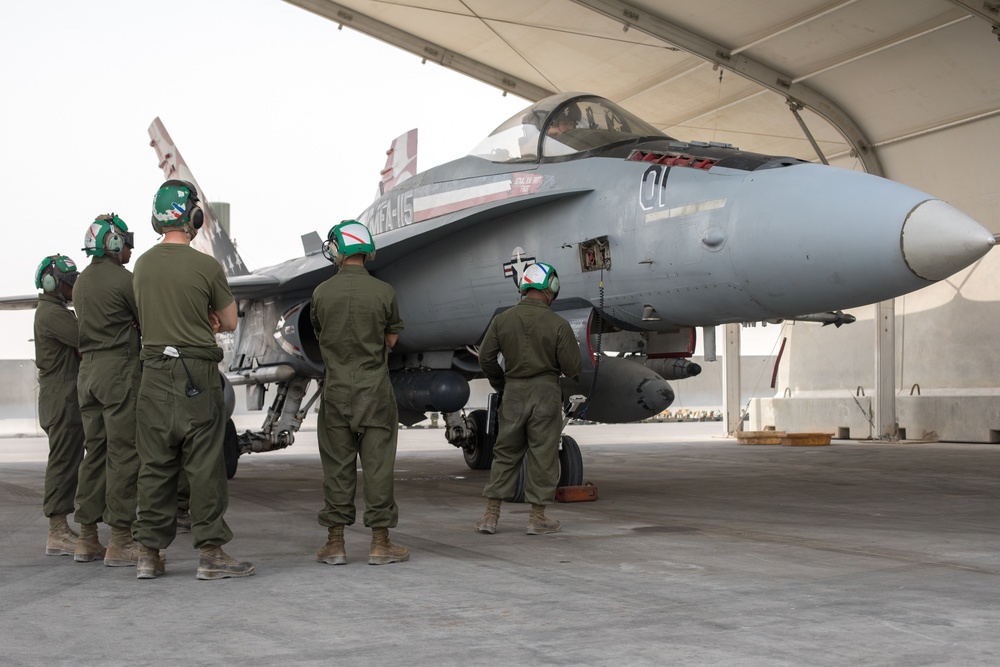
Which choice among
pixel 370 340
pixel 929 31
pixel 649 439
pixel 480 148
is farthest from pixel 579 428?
pixel 370 340

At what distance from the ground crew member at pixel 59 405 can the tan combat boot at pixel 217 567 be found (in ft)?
4.31

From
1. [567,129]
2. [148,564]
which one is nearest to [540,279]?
[567,129]

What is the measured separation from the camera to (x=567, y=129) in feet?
26.8

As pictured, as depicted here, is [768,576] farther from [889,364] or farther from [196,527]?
[889,364]

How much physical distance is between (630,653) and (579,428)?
23.4 metres

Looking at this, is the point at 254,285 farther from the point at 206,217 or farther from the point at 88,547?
the point at 88,547

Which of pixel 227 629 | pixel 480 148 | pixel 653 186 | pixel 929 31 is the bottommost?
pixel 227 629

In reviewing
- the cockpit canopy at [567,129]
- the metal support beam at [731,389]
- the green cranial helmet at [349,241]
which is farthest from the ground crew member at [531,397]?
the metal support beam at [731,389]

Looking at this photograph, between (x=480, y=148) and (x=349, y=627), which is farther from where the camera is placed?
(x=480, y=148)


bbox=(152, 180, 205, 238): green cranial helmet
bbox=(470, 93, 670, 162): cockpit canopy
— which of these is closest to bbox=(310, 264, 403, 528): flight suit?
bbox=(152, 180, 205, 238): green cranial helmet

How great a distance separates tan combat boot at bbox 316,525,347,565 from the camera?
5.33m

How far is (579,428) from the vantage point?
26.6m

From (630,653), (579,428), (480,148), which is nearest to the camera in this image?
(630,653)

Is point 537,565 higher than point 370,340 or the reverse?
the reverse
